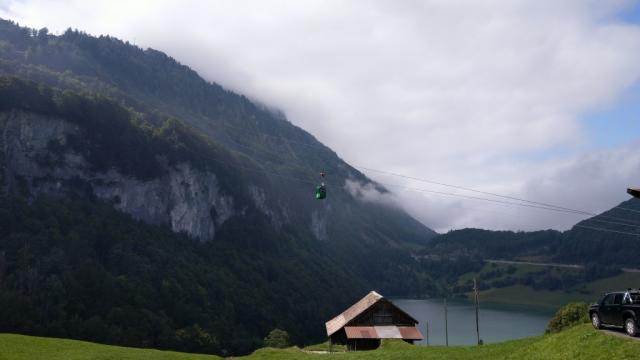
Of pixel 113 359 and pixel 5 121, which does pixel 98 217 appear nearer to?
pixel 5 121

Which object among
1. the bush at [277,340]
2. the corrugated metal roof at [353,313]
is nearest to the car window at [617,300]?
the corrugated metal roof at [353,313]

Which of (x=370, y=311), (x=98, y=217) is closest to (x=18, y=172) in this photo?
(x=98, y=217)

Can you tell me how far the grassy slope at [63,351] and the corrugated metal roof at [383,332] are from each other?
3075 cm

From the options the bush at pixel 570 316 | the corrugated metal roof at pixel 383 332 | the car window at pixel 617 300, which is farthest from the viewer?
the bush at pixel 570 316

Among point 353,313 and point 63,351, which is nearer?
point 63,351

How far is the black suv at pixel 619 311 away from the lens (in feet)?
79.2

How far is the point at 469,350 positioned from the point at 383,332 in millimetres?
34352

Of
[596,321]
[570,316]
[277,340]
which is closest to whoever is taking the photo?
[596,321]

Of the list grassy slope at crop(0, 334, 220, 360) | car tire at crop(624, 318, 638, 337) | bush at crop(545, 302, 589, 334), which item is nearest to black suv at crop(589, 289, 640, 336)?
car tire at crop(624, 318, 638, 337)

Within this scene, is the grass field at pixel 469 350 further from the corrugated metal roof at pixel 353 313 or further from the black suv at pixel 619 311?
the corrugated metal roof at pixel 353 313

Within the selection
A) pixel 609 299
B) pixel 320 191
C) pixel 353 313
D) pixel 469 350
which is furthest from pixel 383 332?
pixel 609 299

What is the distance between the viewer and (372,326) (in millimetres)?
69438

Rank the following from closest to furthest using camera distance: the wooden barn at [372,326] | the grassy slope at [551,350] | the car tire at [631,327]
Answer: the grassy slope at [551,350] → the car tire at [631,327] → the wooden barn at [372,326]

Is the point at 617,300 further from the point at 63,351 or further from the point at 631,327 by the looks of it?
the point at 63,351
